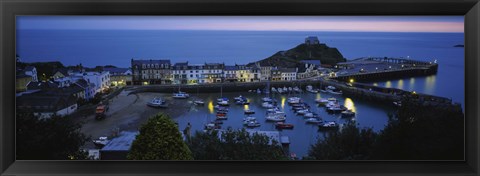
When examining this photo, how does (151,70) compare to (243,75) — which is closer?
(151,70)

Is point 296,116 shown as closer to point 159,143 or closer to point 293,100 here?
point 293,100

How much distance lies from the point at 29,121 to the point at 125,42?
673 mm

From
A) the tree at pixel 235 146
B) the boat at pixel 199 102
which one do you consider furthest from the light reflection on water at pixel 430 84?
the boat at pixel 199 102

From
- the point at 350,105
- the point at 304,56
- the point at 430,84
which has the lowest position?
the point at 350,105

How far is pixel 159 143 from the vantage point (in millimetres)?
2572

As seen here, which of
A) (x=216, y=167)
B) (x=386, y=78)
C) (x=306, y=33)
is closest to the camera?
(x=216, y=167)

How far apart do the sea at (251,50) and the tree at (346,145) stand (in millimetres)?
47

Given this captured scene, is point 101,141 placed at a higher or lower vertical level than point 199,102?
lower

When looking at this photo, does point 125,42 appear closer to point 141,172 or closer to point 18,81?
point 18,81

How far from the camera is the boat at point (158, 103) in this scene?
2707 millimetres

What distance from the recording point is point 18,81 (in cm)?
244

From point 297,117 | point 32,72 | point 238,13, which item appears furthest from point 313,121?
point 32,72

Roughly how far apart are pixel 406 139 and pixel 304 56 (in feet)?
2.43

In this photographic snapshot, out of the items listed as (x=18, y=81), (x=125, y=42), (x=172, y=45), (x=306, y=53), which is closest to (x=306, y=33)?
(x=306, y=53)
